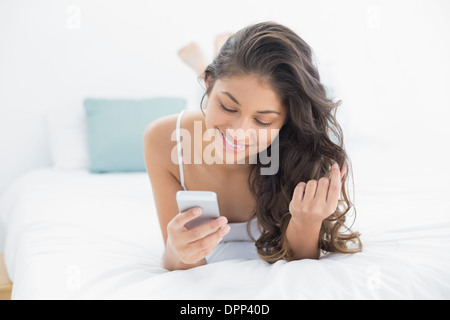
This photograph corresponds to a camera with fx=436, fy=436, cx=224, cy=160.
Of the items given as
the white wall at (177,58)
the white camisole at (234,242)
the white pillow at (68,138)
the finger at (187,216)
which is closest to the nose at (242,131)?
the finger at (187,216)

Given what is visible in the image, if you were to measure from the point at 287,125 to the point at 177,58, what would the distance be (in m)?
1.77

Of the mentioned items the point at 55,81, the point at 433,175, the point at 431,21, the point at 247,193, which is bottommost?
the point at 433,175

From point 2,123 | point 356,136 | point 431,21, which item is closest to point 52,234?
point 2,123

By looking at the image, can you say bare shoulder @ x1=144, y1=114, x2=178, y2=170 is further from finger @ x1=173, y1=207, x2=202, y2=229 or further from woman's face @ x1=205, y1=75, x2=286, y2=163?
finger @ x1=173, y1=207, x2=202, y2=229

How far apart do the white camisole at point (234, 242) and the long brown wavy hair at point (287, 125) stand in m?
0.06

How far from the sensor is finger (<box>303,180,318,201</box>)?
3.72ft

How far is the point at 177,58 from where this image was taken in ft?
9.68

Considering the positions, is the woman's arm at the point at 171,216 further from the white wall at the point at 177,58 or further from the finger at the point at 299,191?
the white wall at the point at 177,58

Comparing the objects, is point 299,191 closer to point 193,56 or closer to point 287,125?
point 287,125

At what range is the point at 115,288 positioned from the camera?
1.07 metres

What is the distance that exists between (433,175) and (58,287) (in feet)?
6.06

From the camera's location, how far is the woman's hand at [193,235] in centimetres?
108

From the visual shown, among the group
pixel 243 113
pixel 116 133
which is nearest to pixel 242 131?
pixel 243 113
